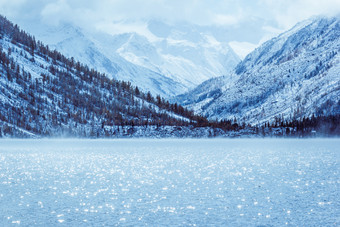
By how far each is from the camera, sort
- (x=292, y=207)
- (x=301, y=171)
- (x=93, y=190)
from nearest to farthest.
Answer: (x=292, y=207)
(x=93, y=190)
(x=301, y=171)

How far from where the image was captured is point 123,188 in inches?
2248

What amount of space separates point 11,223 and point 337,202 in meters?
34.5

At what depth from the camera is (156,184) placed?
60.9 m

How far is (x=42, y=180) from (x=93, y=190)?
13.5m

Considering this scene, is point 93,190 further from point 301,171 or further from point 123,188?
point 301,171

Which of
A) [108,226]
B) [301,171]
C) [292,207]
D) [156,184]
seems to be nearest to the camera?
[108,226]

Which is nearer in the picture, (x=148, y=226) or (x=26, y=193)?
(x=148, y=226)

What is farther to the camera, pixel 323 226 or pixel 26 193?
pixel 26 193

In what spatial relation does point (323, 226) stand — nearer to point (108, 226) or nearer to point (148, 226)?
point (148, 226)

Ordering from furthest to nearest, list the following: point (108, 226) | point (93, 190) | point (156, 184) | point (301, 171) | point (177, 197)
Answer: point (301, 171) → point (156, 184) → point (93, 190) → point (177, 197) → point (108, 226)

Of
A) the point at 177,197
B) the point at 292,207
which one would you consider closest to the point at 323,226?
the point at 292,207

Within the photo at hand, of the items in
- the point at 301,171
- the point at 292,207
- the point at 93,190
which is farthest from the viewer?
the point at 301,171

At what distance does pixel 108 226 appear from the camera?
36.4m

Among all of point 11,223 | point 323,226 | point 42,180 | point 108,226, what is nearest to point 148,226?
point 108,226
